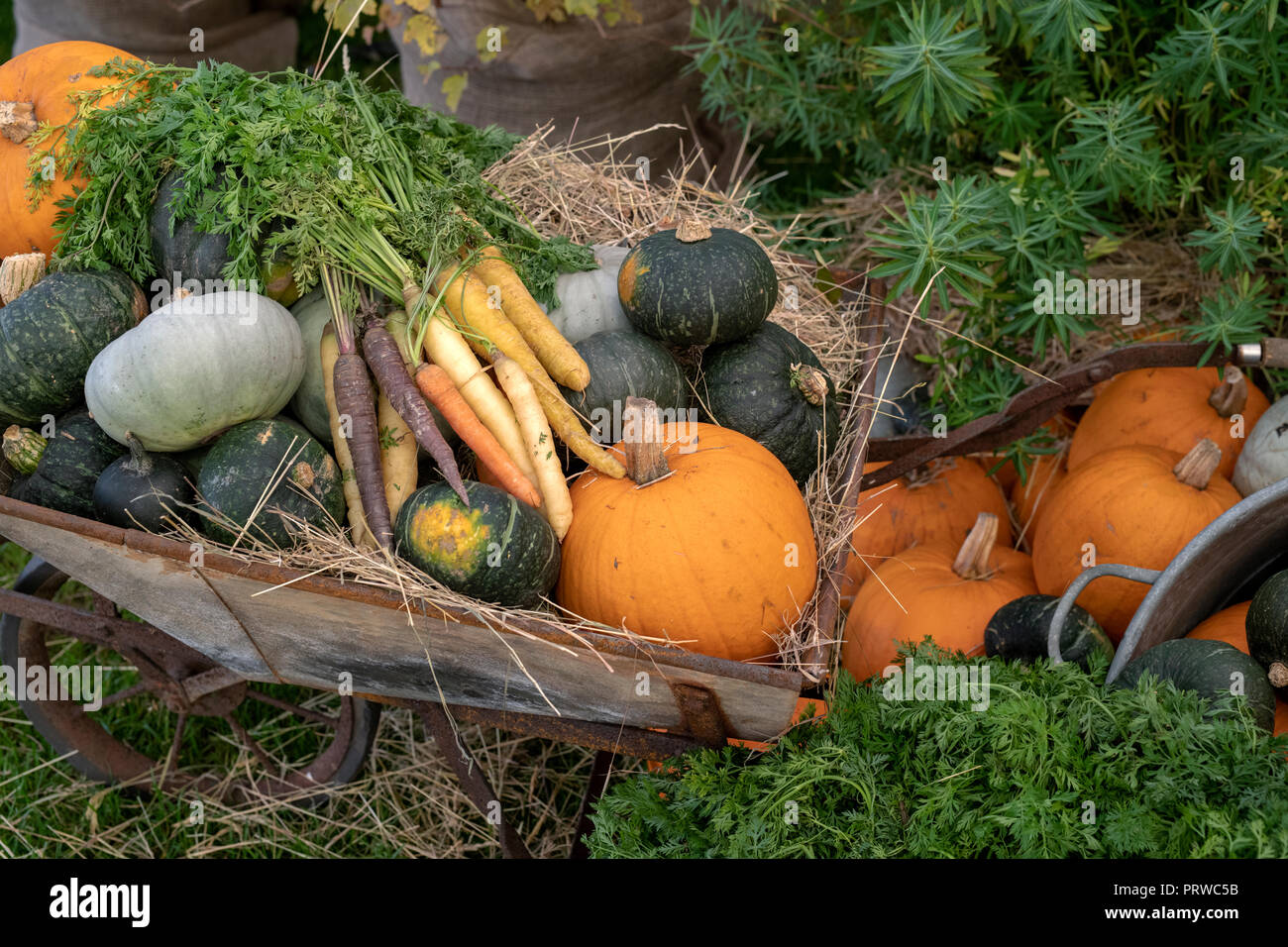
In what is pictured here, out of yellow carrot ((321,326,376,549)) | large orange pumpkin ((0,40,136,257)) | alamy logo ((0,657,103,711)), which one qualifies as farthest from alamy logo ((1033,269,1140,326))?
alamy logo ((0,657,103,711))

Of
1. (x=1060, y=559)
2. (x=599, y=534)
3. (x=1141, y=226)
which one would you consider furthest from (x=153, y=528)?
(x=1141, y=226)

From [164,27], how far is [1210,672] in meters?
4.51

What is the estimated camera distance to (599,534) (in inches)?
83.1

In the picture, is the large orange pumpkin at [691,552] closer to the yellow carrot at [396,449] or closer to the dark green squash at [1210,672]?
the yellow carrot at [396,449]

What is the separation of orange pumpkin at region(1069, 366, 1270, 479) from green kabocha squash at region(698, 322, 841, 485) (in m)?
0.89

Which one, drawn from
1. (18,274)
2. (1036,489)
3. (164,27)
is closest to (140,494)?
(18,274)

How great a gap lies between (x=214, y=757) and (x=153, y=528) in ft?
4.41

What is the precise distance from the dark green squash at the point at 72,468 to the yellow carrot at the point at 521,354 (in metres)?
0.76

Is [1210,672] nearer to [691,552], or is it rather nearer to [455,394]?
[691,552]

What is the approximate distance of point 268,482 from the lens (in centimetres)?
204

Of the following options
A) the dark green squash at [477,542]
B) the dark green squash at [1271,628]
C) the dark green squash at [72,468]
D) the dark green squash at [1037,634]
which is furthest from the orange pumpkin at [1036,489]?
the dark green squash at [72,468]

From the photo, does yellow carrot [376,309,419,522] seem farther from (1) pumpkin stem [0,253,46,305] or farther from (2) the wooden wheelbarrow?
(1) pumpkin stem [0,253,46,305]

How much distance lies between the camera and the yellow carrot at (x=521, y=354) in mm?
2236

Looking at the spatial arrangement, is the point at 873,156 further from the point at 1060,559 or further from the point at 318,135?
the point at 318,135
